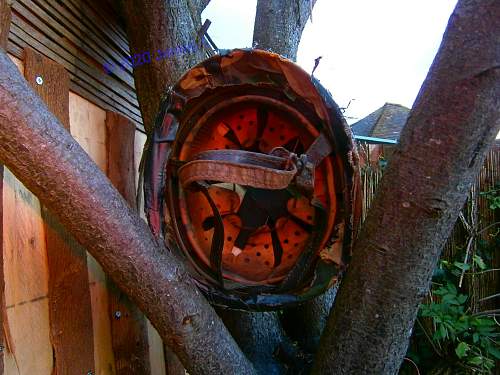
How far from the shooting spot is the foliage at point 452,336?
2004 mm

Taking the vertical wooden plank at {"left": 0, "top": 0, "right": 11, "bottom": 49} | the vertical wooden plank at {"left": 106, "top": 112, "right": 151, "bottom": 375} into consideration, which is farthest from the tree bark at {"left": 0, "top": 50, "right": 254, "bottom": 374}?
the vertical wooden plank at {"left": 106, "top": 112, "right": 151, "bottom": 375}

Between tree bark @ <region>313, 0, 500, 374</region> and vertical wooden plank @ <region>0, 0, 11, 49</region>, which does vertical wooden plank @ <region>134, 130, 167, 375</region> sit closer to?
vertical wooden plank @ <region>0, 0, 11, 49</region>

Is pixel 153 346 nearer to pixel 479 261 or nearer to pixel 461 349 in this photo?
pixel 461 349

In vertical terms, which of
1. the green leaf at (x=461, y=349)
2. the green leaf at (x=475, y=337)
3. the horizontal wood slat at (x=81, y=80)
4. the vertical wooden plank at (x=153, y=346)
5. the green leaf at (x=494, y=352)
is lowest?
the green leaf at (x=494, y=352)

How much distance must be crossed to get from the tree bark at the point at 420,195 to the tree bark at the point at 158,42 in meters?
0.80

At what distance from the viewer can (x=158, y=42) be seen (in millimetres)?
1368

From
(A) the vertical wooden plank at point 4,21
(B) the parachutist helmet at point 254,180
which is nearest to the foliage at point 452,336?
(B) the parachutist helmet at point 254,180

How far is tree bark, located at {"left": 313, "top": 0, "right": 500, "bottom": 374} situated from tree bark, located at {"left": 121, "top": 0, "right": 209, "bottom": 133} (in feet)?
2.63

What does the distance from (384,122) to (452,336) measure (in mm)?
5521

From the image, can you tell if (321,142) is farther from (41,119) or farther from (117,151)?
(117,151)

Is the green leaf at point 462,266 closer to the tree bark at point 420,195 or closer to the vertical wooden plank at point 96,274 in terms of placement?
the tree bark at point 420,195

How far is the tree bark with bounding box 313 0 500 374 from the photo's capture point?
832 millimetres

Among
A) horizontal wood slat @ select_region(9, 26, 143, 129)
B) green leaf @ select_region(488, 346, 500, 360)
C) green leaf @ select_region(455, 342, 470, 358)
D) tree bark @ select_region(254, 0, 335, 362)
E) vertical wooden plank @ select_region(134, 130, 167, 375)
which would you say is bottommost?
green leaf @ select_region(488, 346, 500, 360)

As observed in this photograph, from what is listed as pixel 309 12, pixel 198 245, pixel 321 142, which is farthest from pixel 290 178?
pixel 309 12
